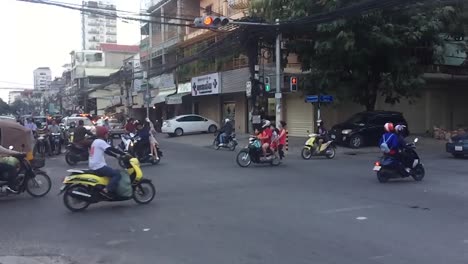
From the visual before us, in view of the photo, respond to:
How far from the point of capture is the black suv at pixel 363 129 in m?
23.1

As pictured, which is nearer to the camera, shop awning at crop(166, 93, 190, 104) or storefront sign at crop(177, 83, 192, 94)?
shop awning at crop(166, 93, 190, 104)

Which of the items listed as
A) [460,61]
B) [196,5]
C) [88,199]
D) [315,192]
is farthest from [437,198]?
[196,5]

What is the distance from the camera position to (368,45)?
22.1 metres

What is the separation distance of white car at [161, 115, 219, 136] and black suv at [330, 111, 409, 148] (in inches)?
545

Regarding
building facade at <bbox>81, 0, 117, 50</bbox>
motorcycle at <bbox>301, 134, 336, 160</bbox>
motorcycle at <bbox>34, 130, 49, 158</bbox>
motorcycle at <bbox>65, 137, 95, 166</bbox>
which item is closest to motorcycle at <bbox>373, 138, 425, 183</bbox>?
motorcycle at <bbox>301, 134, 336, 160</bbox>

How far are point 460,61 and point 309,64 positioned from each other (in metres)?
12.3

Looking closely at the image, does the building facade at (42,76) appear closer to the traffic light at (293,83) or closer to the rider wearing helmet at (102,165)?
the traffic light at (293,83)

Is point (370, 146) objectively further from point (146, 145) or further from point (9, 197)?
point (9, 197)

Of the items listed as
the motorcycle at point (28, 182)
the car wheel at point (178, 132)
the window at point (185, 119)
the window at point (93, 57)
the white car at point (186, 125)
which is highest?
the window at point (93, 57)

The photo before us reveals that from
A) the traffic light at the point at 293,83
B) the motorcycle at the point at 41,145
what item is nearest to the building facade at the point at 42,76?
the motorcycle at the point at 41,145

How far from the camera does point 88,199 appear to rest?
9.12 m

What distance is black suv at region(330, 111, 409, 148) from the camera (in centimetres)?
2311

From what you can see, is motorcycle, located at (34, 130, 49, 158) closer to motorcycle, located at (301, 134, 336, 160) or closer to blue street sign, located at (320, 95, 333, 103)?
motorcycle, located at (301, 134, 336, 160)

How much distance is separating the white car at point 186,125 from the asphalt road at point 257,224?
71.2 feet
